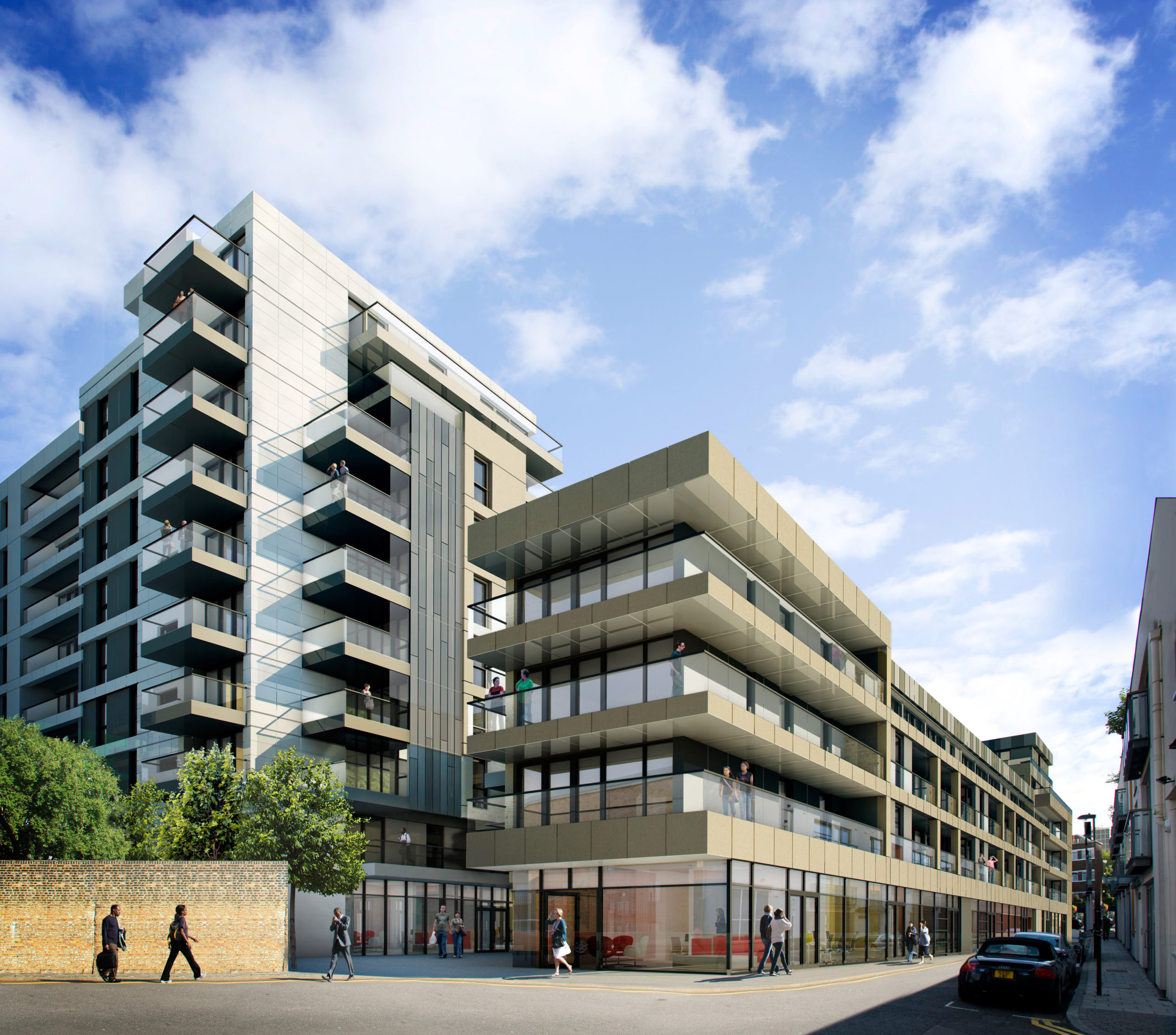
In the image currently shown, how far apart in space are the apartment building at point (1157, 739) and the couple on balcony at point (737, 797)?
9.12 metres

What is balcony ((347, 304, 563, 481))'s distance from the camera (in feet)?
131

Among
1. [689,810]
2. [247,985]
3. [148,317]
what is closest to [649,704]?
[689,810]

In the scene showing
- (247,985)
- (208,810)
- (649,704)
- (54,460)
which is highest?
(54,460)

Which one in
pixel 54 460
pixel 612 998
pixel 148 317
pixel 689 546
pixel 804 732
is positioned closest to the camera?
pixel 612 998

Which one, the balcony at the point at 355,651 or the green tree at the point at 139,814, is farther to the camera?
the balcony at the point at 355,651

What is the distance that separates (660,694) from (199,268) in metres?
23.2

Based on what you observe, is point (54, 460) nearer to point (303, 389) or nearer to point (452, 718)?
point (303, 389)

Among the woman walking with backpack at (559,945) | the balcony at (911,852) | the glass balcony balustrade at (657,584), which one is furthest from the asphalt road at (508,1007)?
the balcony at (911,852)

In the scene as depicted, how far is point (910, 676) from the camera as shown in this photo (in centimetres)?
4334

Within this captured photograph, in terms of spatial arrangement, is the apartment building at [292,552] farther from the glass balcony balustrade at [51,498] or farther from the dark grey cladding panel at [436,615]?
the glass balcony balustrade at [51,498]

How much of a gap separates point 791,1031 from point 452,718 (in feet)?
87.3

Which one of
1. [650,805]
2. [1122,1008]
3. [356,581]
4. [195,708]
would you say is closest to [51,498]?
[356,581]

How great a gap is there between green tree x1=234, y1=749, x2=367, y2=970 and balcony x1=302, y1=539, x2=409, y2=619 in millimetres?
10040

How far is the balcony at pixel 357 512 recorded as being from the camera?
3506cm
